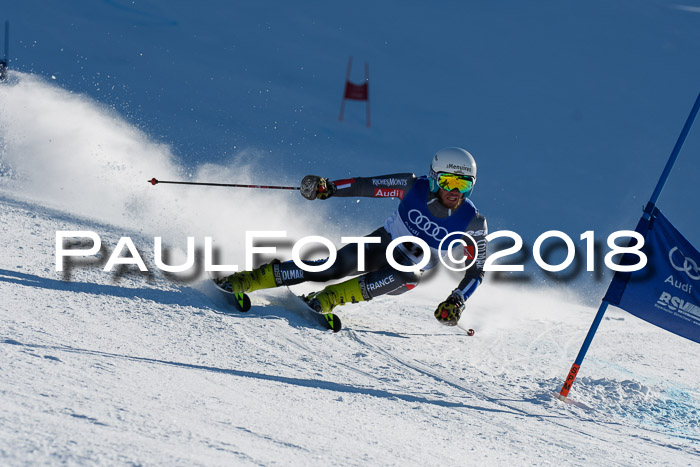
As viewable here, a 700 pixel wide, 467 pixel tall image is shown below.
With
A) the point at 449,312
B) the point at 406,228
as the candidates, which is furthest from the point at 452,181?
the point at 449,312

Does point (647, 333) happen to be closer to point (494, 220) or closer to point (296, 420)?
point (296, 420)

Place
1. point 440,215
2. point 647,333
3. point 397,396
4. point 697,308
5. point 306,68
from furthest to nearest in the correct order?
point 306,68
point 647,333
point 440,215
point 697,308
point 397,396

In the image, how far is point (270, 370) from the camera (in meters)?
3.79

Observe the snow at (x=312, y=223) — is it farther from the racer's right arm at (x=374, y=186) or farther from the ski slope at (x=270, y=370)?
the racer's right arm at (x=374, y=186)

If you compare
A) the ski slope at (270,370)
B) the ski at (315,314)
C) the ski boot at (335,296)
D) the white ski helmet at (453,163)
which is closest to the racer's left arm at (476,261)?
the white ski helmet at (453,163)

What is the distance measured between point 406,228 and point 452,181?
56cm

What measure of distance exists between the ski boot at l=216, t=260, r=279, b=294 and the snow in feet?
0.53

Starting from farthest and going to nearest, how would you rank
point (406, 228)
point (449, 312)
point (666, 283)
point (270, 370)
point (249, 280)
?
1. point (406, 228)
2. point (249, 280)
3. point (449, 312)
4. point (666, 283)
5. point (270, 370)

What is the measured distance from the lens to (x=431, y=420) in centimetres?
344

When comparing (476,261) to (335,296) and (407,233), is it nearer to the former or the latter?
(407,233)

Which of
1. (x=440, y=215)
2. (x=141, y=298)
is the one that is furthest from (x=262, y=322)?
(x=440, y=215)

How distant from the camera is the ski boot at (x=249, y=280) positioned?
16.2 ft

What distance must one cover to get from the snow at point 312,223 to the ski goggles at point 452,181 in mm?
1214

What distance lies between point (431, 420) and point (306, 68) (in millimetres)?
19373
